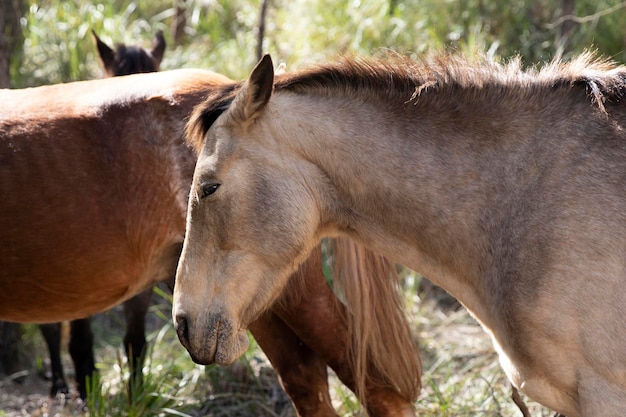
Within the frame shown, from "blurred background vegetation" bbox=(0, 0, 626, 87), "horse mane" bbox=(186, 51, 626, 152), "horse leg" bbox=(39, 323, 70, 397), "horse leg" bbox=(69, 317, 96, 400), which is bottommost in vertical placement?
"horse leg" bbox=(39, 323, 70, 397)

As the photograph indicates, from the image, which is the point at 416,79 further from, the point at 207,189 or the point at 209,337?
the point at 209,337

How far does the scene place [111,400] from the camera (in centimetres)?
430

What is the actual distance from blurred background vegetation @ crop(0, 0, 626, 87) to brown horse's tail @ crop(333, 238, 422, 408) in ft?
9.17

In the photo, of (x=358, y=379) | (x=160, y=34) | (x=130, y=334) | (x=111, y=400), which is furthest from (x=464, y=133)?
(x=160, y=34)

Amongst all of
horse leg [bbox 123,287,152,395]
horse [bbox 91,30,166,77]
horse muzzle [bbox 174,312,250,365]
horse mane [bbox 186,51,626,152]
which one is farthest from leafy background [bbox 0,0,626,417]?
A: horse muzzle [bbox 174,312,250,365]

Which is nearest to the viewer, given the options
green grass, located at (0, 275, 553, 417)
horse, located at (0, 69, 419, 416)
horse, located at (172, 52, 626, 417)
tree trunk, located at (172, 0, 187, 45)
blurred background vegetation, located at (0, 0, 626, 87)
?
horse, located at (172, 52, 626, 417)

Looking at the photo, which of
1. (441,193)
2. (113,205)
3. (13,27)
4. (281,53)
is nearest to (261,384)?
(113,205)

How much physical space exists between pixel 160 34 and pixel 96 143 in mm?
2354

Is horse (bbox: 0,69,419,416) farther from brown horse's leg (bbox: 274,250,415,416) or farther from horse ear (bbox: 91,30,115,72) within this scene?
horse ear (bbox: 91,30,115,72)

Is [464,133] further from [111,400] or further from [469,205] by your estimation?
[111,400]

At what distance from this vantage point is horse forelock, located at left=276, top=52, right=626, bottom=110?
8.59 feet

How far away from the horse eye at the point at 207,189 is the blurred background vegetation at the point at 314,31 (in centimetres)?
350

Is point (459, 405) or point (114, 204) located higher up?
point (114, 204)

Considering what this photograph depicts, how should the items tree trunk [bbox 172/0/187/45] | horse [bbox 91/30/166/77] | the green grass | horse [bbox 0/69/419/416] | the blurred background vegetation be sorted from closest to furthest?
horse [bbox 0/69/419/416] → the green grass → horse [bbox 91/30/166/77] → the blurred background vegetation → tree trunk [bbox 172/0/187/45]
